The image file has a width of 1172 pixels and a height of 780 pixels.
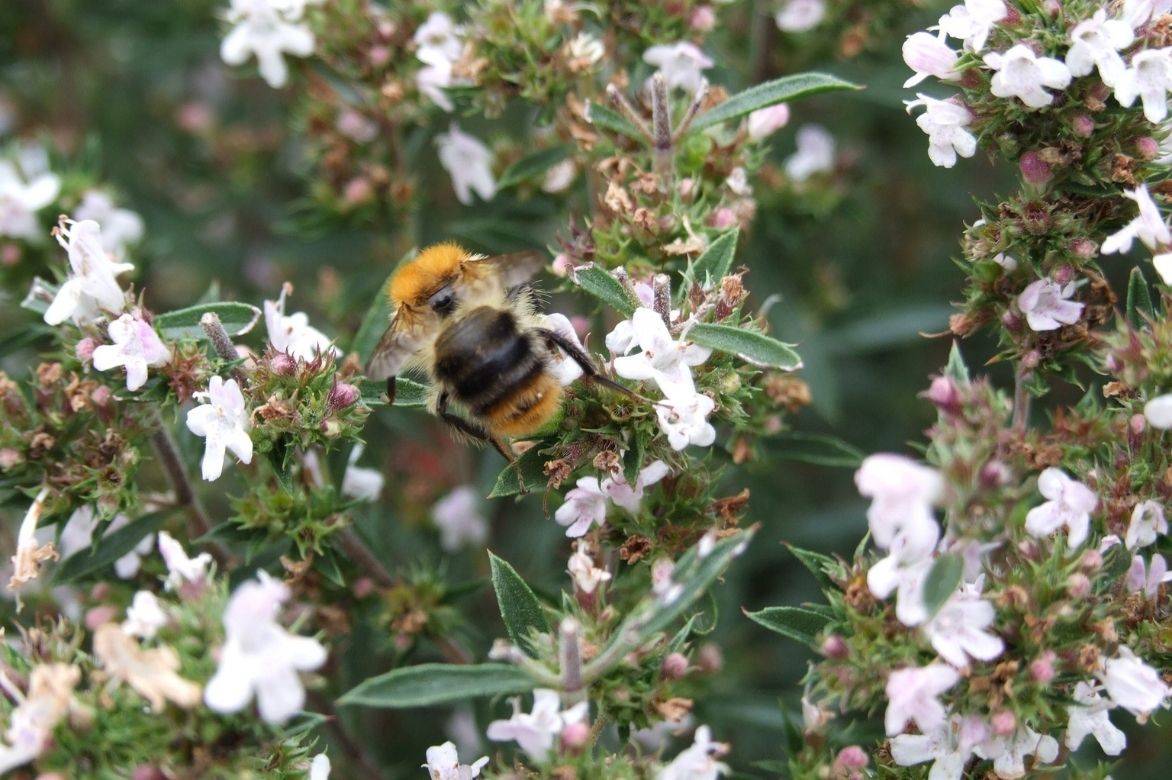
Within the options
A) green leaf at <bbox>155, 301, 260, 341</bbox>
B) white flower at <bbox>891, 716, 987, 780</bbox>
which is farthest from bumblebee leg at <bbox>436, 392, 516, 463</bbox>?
white flower at <bbox>891, 716, 987, 780</bbox>

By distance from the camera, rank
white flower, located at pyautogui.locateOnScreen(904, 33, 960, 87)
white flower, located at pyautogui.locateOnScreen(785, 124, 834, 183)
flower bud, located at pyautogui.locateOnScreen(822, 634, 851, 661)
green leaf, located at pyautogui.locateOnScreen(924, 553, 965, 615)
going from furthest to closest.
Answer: white flower, located at pyautogui.locateOnScreen(785, 124, 834, 183) → white flower, located at pyautogui.locateOnScreen(904, 33, 960, 87) → flower bud, located at pyautogui.locateOnScreen(822, 634, 851, 661) → green leaf, located at pyautogui.locateOnScreen(924, 553, 965, 615)

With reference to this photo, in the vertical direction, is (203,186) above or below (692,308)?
below

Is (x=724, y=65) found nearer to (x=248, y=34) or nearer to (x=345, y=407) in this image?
(x=248, y=34)

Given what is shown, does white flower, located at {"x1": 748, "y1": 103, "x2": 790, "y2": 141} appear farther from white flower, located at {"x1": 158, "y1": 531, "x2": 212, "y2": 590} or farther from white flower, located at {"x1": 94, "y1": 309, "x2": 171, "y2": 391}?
white flower, located at {"x1": 158, "y1": 531, "x2": 212, "y2": 590}

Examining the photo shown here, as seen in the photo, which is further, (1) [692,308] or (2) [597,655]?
(1) [692,308]

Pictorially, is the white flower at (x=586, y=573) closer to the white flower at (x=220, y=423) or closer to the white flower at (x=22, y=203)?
the white flower at (x=220, y=423)

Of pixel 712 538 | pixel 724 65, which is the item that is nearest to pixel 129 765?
pixel 712 538

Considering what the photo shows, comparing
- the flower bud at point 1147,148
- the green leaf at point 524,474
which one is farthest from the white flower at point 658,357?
the flower bud at point 1147,148

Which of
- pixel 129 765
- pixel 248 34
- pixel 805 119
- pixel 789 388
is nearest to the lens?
pixel 129 765
